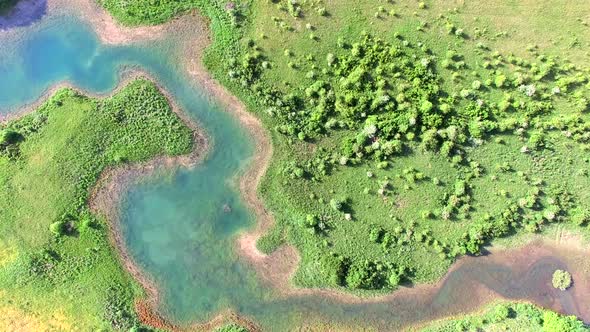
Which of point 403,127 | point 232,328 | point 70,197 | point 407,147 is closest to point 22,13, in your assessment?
point 70,197

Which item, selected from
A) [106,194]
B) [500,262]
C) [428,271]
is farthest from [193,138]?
[500,262]

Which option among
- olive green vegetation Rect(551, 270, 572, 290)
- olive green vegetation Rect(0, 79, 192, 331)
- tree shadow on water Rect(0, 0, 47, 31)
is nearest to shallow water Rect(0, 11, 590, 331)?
olive green vegetation Rect(551, 270, 572, 290)

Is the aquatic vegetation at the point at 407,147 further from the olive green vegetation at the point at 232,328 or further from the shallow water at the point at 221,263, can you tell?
the olive green vegetation at the point at 232,328

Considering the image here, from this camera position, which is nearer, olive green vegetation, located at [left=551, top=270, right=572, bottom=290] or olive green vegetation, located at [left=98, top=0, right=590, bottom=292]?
olive green vegetation, located at [left=551, top=270, right=572, bottom=290]

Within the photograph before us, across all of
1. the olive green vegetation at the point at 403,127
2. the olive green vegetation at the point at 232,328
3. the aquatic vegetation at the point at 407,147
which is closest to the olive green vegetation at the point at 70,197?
the olive green vegetation at the point at 232,328

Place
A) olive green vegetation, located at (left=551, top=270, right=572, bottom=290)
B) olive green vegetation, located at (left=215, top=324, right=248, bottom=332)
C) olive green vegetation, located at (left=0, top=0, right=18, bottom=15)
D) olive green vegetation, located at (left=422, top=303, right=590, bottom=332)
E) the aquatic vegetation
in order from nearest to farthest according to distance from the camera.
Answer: olive green vegetation, located at (left=422, top=303, right=590, bottom=332) → olive green vegetation, located at (left=215, top=324, right=248, bottom=332) → olive green vegetation, located at (left=551, top=270, right=572, bottom=290) → the aquatic vegetation → olive green vegetation, located at (left=0, top=0, right=18, bottom=15)

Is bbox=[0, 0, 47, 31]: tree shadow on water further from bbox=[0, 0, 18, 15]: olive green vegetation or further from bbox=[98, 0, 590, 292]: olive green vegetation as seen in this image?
bbox=[98, 0, 590, 292]: olive green vegetation

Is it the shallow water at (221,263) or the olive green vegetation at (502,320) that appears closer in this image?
the olive green vegetation at (502,320)
